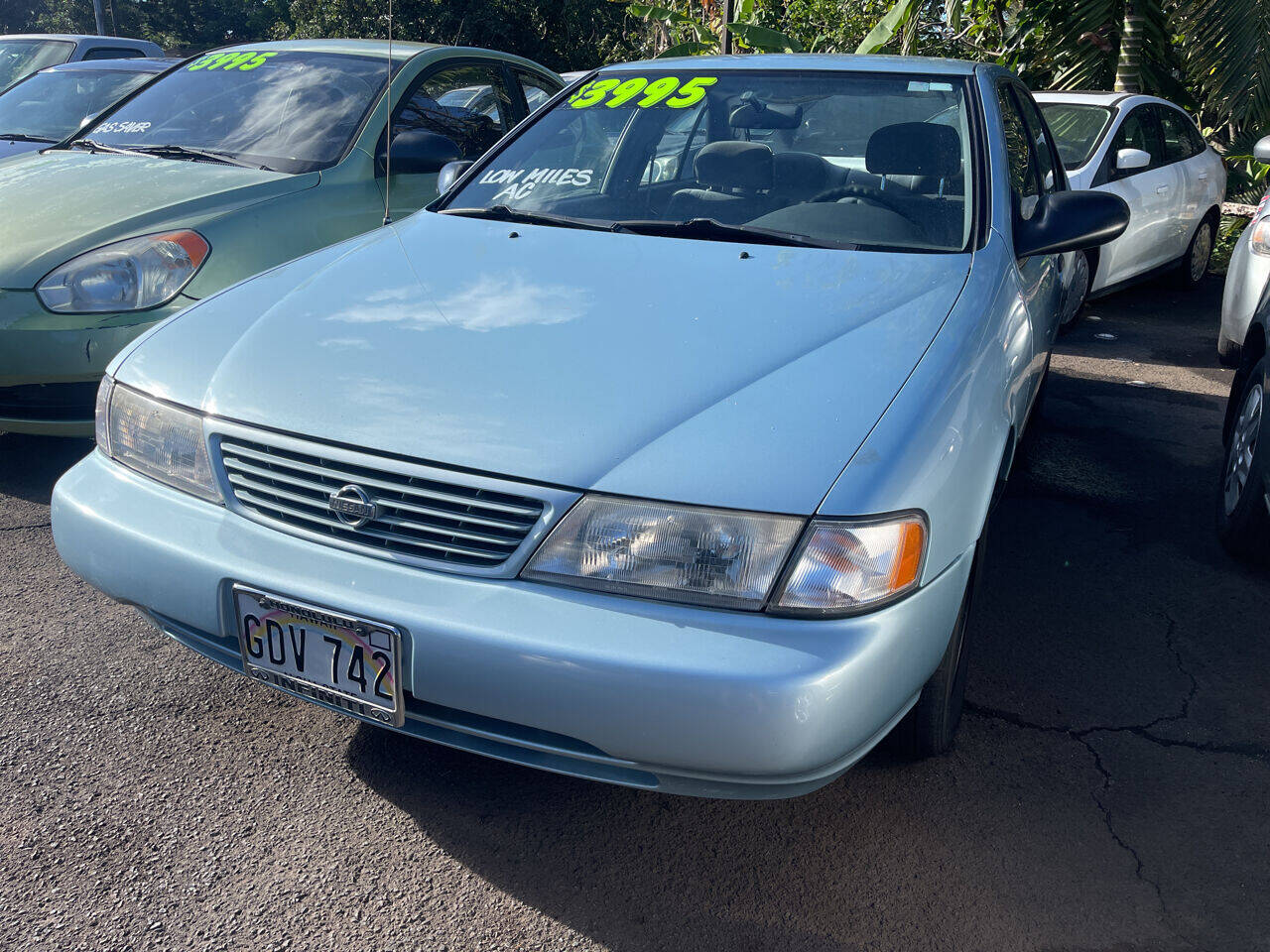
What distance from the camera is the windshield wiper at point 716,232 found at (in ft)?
9.09

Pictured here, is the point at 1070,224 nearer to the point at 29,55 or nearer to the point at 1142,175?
the point at 1142,175

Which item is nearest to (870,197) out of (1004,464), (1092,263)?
(1004,464)

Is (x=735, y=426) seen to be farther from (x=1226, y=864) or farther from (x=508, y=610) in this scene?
(x=1226, y=864)

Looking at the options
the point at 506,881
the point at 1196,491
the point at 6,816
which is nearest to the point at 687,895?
the point at 506,881

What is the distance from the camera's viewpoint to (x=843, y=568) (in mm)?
1803

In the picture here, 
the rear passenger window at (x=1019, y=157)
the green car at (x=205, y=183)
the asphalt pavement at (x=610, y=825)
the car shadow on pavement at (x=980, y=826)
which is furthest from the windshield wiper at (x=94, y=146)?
the rear passenger window at (x=1019, y=157)

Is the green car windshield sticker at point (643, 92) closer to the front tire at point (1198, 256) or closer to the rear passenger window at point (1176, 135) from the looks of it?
the rear passenger window at point (1176, 135)

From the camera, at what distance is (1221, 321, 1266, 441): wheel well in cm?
390

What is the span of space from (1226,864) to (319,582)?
1.88m

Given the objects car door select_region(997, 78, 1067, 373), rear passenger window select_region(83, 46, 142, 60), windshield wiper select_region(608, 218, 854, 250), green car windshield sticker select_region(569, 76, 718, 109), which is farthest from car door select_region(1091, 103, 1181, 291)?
rear passenger window select_region(83, 46, 142, 60)

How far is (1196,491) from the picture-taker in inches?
170

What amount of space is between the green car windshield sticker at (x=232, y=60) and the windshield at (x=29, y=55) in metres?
4.54

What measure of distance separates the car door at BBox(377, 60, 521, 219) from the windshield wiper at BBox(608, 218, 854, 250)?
1977 millimetres

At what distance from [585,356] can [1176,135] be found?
294 inches
